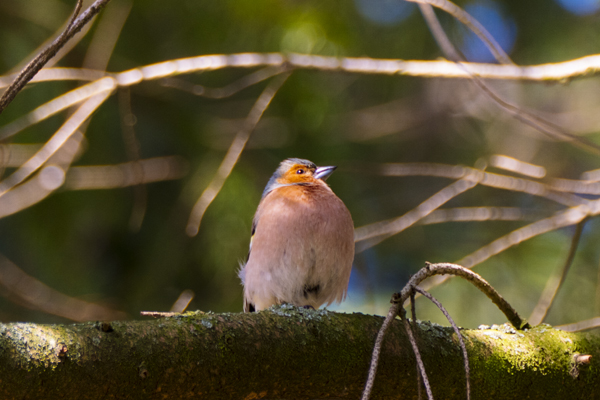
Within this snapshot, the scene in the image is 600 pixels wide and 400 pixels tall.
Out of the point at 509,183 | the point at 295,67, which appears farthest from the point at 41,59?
the point at 509,183

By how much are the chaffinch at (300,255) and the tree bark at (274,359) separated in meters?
1.54

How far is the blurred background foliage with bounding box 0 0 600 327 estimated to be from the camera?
19.3 ft

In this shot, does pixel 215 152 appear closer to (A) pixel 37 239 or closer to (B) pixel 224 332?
(A) pixel 37 239

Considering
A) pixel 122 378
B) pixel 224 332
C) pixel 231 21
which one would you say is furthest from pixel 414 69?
pixel 231 21

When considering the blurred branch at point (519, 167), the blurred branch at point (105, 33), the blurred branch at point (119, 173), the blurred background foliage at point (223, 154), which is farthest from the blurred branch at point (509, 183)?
the blurred branch at point (105, 33)

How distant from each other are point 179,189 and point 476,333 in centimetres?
426

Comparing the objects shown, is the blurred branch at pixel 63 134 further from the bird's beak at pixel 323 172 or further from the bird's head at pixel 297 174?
the bird's beak at pixel 323 172

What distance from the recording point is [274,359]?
2168 mm

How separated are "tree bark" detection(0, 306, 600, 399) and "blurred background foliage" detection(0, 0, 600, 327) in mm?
2854

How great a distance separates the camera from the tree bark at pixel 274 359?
5.90ft

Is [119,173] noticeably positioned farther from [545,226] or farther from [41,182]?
[545,226]

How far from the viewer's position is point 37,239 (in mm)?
6008

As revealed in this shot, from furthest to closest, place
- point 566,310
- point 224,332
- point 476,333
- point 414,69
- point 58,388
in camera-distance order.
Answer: point 566,310 → point 414,69 → point 476,333 → point 224,332 → point 58,388

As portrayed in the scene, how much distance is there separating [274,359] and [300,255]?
1913mm
